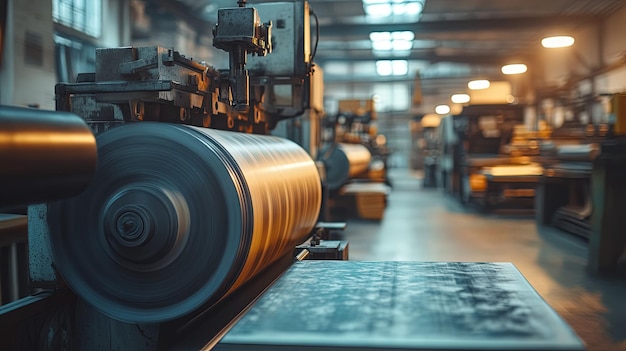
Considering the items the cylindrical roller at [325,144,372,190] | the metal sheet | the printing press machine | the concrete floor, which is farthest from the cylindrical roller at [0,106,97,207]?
the cylindrical roller at [325,144,372,190]

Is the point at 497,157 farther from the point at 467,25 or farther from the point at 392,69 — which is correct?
the point at 392,69

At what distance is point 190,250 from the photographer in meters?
1.91

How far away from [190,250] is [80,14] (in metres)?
7.47

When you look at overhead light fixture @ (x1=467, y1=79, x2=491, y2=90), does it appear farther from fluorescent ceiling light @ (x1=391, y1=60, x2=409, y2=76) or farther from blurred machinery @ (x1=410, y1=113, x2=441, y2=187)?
fluorescent ceiling light @ (x1=391, y1=60, x2=409, y2=76)

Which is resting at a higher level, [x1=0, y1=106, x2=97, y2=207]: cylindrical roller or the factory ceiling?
the factory ceiling

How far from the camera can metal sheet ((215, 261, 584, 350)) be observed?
112 cm

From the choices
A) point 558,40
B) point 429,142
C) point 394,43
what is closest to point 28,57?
point 558,40

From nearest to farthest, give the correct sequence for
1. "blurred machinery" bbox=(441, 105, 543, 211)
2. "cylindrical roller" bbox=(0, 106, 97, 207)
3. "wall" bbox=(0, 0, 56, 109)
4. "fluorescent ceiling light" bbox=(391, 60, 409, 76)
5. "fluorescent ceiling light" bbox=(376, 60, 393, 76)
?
"cylindrical roller" bbox=(0, 106, 97, 207), "wall" bbox=(0, 0, 56, 109), "blurred machinery" bbox=(441, 105, 543, 211), "fluorescent ceiling light" bbox=(391, 60, 409, 76), "fluorescent ceiling light" bbox=(376, 60, 393, 76)

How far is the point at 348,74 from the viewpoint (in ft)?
66.4

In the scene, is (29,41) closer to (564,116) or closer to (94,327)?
(94,327)

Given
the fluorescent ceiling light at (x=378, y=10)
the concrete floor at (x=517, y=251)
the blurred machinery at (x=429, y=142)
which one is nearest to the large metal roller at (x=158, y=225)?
the concrete floor at (x=517, y=251)

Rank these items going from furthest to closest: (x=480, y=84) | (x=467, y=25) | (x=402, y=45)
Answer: (x=402, y=45), (x=467, y=25), (x=480, y=84)

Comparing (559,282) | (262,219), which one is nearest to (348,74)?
(559,282)

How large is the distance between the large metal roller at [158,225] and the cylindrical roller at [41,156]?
1.28ft
